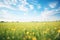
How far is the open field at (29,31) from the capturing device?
5.90ft

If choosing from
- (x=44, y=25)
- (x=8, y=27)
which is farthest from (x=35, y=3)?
(x=8, y=27)

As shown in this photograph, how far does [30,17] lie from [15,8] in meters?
0.25

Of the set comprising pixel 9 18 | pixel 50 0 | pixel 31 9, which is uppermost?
pixel 50 0

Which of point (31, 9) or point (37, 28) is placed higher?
point (31, 9)

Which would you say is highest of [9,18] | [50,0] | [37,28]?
[50,0]

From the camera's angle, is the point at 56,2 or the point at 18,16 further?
the point at 56,2

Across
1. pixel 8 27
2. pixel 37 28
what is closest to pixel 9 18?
pixel 8 27

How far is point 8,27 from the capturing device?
183 centimetres

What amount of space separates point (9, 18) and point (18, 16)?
0.13 metres

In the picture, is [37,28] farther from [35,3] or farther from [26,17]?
[35,3]

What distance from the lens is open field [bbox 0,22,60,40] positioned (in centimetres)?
180

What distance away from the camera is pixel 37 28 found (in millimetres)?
1888

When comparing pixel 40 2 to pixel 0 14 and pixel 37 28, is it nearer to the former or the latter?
pixel 37 28

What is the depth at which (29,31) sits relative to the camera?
1.85 meters
